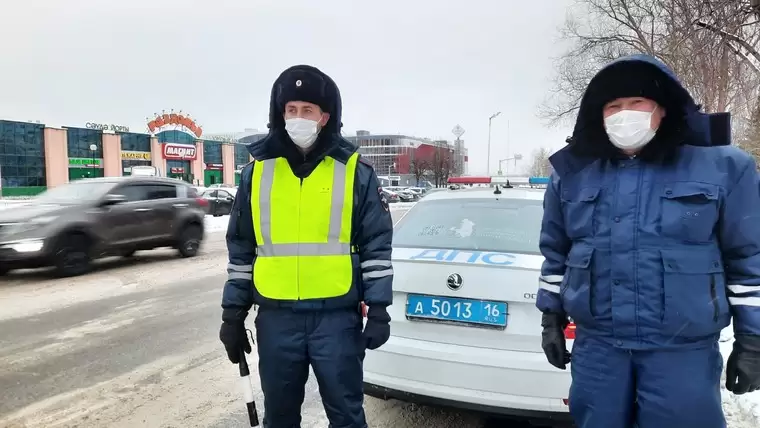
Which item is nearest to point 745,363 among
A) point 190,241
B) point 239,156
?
point 190,241

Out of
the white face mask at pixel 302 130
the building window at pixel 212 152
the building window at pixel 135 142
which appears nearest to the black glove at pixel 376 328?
the white face mask at pixel 302 130

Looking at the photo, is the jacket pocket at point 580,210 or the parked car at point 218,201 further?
the parked car at point 218,201

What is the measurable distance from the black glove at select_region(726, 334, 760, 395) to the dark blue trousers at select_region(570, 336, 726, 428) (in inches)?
2.1

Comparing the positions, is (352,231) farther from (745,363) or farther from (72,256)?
→ (72,256)

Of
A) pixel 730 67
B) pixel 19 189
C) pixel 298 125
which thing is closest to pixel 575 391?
pixel 298 125

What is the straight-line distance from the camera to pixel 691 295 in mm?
1933

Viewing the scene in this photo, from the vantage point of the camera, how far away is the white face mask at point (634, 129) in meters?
2.13

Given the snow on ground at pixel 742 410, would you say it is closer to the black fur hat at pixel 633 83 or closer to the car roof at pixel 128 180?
the black fur hat at pixel 633 83

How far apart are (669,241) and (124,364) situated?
434 centimetres

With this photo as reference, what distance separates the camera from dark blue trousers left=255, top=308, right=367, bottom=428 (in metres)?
2.41

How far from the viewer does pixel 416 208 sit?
166 inches

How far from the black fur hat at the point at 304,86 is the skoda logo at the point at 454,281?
1.17 metres

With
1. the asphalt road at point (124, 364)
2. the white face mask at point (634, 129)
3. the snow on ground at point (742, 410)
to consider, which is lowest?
the asphalt road at point (124, 364)

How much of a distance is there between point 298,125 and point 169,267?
8305 mm
